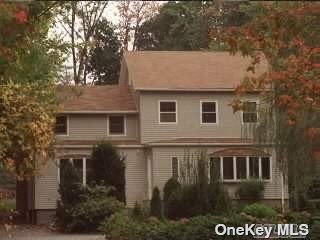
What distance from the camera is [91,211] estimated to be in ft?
85.8

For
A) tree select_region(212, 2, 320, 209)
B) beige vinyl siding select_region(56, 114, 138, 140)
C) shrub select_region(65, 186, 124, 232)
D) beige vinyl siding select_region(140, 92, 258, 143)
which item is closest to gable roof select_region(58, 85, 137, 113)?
beige vinyl siding select_region(56, 114, 138, 140)

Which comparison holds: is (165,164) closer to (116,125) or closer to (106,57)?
(116,125)

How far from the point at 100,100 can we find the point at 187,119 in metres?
4.82

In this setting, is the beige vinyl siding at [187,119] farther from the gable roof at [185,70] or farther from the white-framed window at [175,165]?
the white-framed window at [175,165]

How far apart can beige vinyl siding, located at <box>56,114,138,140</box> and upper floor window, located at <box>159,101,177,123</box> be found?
4.57ft

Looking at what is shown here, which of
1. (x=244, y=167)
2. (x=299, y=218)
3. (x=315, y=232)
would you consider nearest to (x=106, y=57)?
(x=244, y=167)

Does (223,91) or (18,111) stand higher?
(223,91)

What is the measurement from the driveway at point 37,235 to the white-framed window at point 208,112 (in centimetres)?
994

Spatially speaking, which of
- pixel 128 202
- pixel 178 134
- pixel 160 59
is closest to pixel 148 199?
pixel 128 202

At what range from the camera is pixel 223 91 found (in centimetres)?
3459

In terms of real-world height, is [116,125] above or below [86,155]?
above

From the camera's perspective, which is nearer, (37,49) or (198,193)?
(37,49)

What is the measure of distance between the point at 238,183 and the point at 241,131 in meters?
2.67

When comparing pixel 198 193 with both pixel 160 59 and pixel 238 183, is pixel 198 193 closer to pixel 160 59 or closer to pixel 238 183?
pixel 238 183
